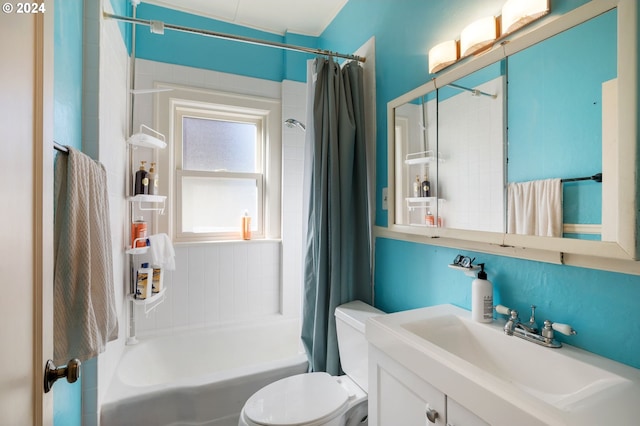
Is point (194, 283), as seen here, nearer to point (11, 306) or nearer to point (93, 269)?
point (93, 269)

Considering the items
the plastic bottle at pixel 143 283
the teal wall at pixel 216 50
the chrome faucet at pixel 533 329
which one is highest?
the teal wall at pixel 216 50

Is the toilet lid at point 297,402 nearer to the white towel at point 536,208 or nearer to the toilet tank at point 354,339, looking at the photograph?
the toilet tank at point 354,339

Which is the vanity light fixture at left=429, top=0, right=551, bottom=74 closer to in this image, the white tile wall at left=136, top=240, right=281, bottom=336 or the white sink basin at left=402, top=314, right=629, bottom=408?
the white sink basin at left=402, top=314, right=629, bottom=408

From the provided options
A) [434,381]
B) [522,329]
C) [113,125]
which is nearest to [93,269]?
[113,125]

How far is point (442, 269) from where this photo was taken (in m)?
1.34

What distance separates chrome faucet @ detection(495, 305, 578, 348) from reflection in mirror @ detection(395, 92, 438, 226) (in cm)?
46

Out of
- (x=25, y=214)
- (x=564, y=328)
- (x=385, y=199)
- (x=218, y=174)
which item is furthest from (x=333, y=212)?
(x=25, y=214)

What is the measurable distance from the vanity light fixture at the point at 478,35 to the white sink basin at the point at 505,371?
0.98 metres

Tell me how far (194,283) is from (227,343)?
0.51 m

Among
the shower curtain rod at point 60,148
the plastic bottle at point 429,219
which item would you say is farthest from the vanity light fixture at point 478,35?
the shower curtain rod at point 60,148

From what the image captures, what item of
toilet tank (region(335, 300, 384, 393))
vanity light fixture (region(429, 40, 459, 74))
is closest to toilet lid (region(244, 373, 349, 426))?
toilet tank (region(335, 300, 384, 393))

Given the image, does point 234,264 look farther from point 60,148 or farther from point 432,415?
point 432,415

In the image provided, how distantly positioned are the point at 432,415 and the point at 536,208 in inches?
26.7

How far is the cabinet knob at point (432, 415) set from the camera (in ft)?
2.74
